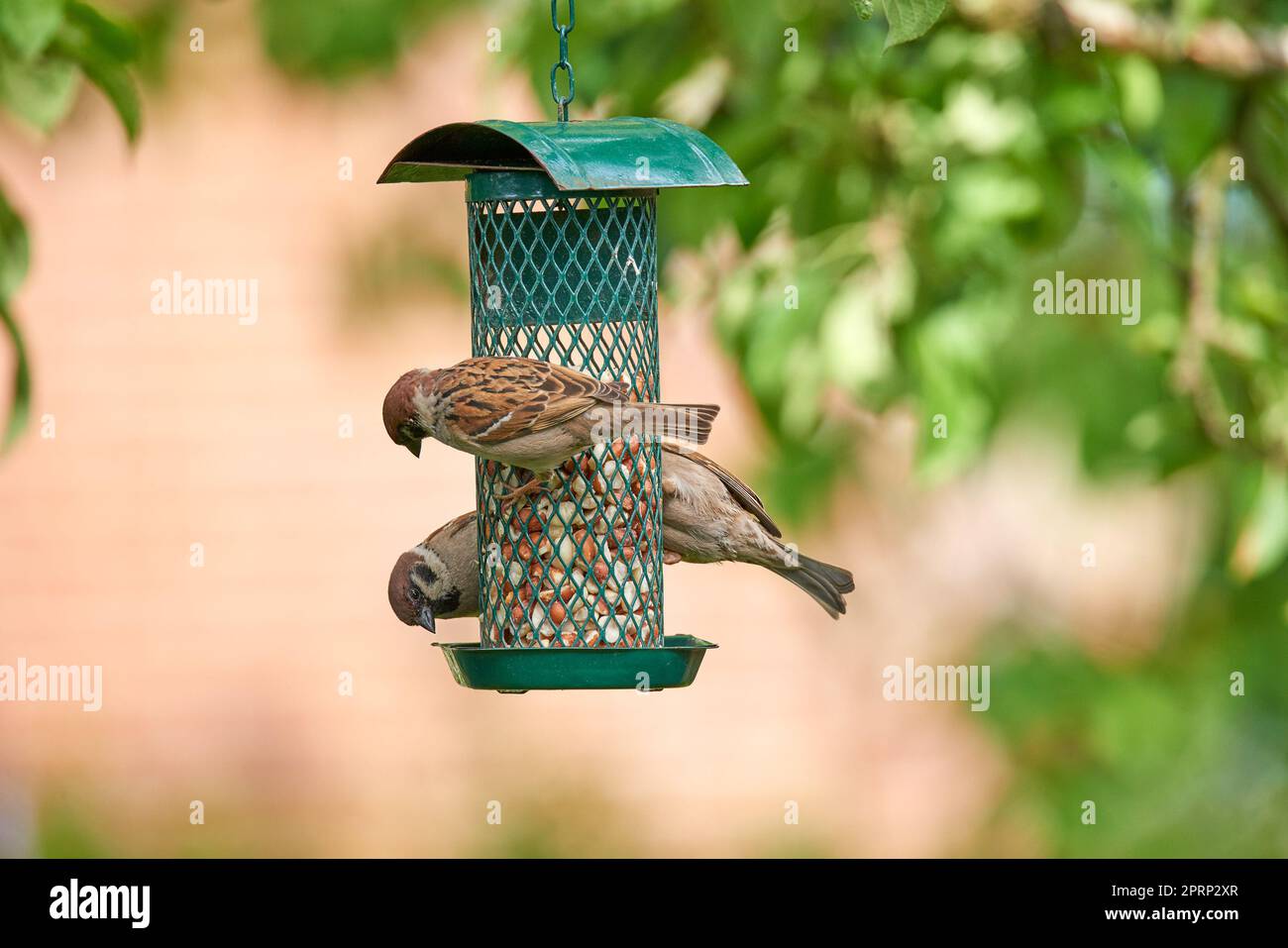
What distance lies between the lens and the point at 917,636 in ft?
25.4

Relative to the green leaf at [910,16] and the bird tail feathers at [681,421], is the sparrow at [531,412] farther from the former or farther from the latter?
the green leaf at [910,16]

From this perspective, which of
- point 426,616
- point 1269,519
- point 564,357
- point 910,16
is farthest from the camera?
point 1269,519

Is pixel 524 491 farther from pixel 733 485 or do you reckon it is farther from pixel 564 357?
pixel 733 485

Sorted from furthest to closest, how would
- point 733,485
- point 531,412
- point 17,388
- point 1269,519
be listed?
point 1269,519, point 733,485, point 17,388, point 531,412

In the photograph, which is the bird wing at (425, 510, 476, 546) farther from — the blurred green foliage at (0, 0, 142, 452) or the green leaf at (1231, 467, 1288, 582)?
the green leaf at (1231, 467, 1288, 582)

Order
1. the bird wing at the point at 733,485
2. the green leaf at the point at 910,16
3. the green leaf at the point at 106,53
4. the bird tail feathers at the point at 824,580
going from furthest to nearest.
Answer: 1. the bird tail feathers at the point at 824,580
2. the bird wing at the point at 733,485
3. the green leaf at the point at 106,53
4. the green leaf at the point at 910,16

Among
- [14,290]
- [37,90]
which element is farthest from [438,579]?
[37,90]

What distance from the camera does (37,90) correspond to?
13.9 feet

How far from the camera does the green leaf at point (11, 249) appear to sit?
4.20 m

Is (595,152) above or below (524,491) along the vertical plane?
above

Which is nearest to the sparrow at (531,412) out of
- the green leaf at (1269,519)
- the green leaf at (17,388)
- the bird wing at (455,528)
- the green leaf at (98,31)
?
the bird wing at (455,528)

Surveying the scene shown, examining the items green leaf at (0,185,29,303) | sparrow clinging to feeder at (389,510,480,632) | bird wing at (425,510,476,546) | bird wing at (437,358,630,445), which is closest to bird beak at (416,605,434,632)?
sparrow clinging to feeder at (389,510,480,632)

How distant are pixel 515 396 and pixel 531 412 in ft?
0.18

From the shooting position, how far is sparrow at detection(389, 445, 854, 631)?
15.1 ft
